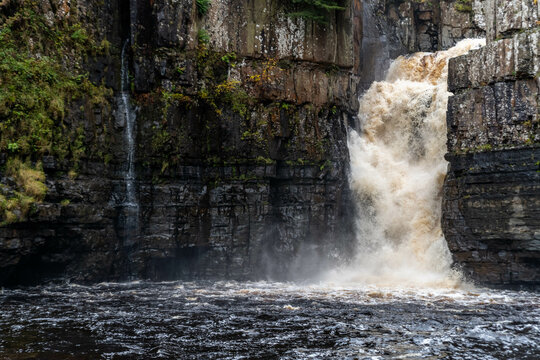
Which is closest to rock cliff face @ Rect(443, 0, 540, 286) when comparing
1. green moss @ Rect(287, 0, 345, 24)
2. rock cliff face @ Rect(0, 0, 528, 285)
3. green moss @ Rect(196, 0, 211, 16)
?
rock cliff face @ Rect(0, 0, 528, 285)

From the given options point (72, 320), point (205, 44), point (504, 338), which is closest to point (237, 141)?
point (205, 44)

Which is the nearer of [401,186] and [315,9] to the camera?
[401,186]

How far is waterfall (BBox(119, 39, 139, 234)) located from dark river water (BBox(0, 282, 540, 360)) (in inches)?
114

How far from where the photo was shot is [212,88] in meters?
21.8

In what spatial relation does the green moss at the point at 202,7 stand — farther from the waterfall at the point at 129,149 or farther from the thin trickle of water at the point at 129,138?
the thin trickle of water at the point at 129,138

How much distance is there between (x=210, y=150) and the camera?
2167 centimetres

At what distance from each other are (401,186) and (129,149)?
455 inches

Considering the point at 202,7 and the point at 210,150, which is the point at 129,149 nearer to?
the point at 210,150

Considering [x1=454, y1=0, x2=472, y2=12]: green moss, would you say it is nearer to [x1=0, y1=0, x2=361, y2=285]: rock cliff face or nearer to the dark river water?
[x1=0, y1=0, x2=361, y2=285]: rock cliff face

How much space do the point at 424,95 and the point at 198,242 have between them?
12.2 m

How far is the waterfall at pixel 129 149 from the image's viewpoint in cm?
2019

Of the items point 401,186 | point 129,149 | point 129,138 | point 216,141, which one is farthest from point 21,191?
point 401,186

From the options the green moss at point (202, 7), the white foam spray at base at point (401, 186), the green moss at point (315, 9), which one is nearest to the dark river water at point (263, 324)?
the white foam spray at base at point (401, 186)

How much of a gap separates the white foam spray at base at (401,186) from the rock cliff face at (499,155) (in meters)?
1.14
